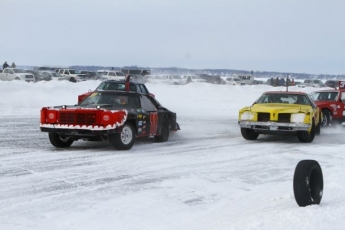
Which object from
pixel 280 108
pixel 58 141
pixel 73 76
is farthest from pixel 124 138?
pixel 73 76

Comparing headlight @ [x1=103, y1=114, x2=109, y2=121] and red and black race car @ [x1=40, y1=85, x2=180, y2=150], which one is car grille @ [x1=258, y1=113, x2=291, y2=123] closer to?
red and black race car @ [x1=40, y1=85, x2=180, y2=150]

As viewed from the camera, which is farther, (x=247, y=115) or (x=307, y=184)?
(x=247, y=115)

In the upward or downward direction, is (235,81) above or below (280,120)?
below

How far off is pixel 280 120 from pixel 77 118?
5.12 metres

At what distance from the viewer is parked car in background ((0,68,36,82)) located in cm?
4461

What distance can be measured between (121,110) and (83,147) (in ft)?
4.86

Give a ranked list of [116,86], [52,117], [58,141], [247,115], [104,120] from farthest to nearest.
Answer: [116,86]
[247,115]
[58,141]
[52,117]
[104,120]

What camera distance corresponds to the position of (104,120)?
10.3m

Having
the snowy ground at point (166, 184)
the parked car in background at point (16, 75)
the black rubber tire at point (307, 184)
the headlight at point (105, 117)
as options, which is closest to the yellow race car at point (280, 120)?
the snowy ground at point (166, 184)

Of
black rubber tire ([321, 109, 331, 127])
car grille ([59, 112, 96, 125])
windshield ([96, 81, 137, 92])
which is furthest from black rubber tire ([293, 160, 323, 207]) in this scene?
black rubber tire ([321, 109, 331, 127])

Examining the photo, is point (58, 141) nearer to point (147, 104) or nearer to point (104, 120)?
point (104, 120)

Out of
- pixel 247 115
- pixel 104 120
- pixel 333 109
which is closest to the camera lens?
pixel 104 120

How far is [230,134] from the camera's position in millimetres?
15336

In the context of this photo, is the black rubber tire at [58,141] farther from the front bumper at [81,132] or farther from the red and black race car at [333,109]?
the red and black race car at [333,109]
